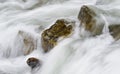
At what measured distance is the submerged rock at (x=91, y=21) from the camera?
219 inches

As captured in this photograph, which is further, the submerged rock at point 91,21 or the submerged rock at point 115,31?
the submerged rock at point 91,21

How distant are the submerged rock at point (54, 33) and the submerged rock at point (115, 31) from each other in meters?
0.62

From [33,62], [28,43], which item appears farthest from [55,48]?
[28,43]

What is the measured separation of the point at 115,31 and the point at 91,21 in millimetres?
384

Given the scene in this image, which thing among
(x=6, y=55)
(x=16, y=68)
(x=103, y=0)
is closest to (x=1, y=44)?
(x=6, y=55)

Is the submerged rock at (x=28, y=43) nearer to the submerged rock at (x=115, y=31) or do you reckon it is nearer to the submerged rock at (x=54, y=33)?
the submerged rock at (x=54, y=33)

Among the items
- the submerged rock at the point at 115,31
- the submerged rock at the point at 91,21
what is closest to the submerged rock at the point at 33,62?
the submerged rock at the point at 91,21

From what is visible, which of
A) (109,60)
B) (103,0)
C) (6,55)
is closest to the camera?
(109,60)

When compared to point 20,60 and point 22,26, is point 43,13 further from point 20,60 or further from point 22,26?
point 20,60

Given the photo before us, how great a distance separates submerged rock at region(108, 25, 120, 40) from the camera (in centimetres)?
530

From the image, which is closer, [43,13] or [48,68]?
[48,68]

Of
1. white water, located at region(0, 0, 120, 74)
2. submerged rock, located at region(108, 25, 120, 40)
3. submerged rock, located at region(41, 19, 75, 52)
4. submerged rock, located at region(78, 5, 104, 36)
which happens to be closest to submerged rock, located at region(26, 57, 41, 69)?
white water, located at region(0, 0, 120, 74)

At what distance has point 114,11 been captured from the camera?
648 centimetres

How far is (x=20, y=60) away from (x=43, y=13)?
5.48 feet
